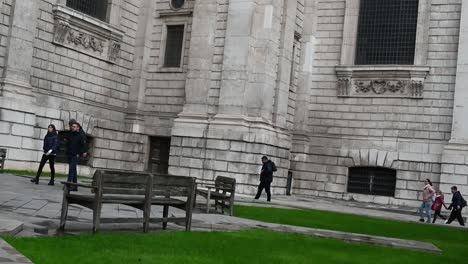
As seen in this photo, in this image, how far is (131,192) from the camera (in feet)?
30.7

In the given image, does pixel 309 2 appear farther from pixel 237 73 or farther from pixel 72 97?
pixel 72 97

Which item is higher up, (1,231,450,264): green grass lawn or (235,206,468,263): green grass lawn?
(1,231,450,264): green grass lawn

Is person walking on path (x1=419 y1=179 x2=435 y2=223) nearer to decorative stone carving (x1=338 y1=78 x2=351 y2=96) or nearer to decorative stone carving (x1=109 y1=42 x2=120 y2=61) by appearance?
decorative stone carving (x1=338 y1=78 x2=351 y2=96)

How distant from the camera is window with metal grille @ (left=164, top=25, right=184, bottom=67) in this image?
2703 cm

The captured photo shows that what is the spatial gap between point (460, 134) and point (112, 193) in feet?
62.8

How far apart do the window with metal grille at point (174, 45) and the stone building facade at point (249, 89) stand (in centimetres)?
6

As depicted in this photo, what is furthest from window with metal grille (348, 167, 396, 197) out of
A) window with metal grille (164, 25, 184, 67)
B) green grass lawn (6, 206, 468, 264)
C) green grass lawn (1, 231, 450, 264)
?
green grass lawn (1, 231, 450, 264)

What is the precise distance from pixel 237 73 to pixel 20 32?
815cm

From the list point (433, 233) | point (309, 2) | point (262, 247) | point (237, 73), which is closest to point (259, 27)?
point (237, 73)

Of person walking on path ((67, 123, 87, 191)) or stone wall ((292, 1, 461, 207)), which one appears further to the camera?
stone wall ((292, 1, 461, 207))

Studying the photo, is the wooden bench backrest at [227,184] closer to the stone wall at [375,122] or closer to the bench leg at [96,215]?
the bench leg at [96,215]

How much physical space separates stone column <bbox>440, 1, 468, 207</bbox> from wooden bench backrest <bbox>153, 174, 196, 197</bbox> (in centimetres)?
1679

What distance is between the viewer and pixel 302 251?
923cm

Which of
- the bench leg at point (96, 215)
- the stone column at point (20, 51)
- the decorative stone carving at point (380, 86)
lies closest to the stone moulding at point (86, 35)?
the stone column at point (20, 51)
